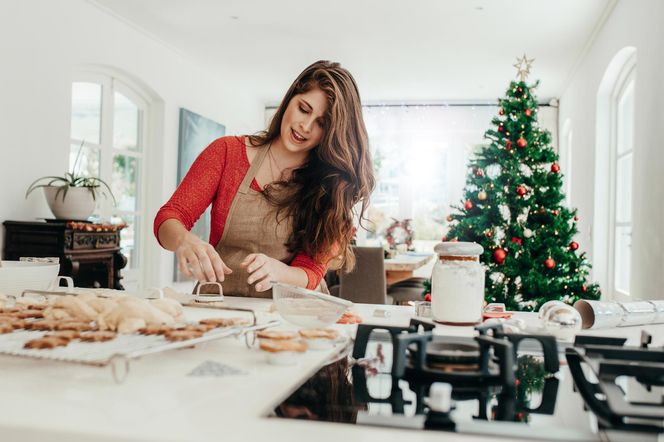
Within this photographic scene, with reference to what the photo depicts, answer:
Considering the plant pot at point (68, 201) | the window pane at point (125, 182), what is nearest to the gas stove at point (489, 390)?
the plant pot at point (68, 201)

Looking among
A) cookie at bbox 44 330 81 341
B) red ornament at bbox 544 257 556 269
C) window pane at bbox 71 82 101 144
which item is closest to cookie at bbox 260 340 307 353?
cookie at bbox 44 330 81 341

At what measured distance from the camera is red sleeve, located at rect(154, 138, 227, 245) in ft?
5.77

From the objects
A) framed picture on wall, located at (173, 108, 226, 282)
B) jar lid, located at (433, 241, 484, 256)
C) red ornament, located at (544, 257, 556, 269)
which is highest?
framed picture on wall, located at (173, 108, 226, 282)

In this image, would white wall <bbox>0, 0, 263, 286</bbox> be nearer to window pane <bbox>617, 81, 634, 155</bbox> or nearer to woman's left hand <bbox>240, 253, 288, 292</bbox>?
Result: woman's left hand <bbox>240, 253, 288, 292</bbox>

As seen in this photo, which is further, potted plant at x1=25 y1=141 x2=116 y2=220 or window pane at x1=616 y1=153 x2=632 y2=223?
window pane at x1=616 y1=153 x2=632 y2=223

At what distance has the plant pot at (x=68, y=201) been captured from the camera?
13.6ft

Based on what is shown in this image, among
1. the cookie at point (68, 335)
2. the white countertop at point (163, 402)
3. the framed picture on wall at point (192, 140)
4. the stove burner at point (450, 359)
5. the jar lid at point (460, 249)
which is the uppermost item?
the framed picture on wall at point (192, 140)

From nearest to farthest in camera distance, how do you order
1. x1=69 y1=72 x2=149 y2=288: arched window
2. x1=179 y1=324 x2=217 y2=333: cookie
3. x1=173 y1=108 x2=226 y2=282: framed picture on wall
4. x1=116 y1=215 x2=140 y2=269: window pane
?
x1=179 y1=324 x2=217 y2=333: cookie
x1=69 y1=72 x2=149 y2=288: arched window
x1=116 y1=215 x2=140 y2=269: window pane
x1=173 y1=108 x2=226 y2=282: framed picture on wall

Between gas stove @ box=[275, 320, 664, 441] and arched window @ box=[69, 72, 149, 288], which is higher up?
arched window @ box=[69, 72, 149, 288]

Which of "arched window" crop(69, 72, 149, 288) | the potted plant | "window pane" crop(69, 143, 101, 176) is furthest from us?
"arched window" crop(69, 72, 149, 288)

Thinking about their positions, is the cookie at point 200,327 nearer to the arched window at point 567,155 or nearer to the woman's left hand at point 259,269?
the woman's left hand at point 259,269

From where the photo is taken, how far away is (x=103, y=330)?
82 cm

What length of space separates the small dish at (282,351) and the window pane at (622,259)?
4.62 metres

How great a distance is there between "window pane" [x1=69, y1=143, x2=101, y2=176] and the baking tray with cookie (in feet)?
14.2
